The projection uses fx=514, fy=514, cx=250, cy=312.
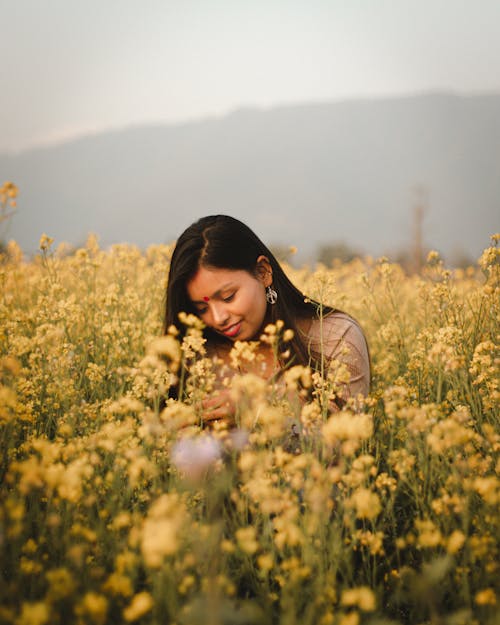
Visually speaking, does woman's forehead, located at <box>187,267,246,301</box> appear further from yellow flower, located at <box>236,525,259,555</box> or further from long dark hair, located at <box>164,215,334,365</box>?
yellow flower, located at <box>236,525,259,555</box>

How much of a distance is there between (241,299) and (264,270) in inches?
12.2

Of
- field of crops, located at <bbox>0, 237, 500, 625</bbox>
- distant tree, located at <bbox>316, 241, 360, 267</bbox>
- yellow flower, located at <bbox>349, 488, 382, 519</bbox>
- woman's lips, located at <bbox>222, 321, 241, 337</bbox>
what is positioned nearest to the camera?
field of crops, located at <bbox>0, 237, 500, 625</bbox>

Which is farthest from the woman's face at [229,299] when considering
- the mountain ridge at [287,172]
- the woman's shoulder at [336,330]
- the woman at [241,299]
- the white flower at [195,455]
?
the mountain ridge at [287,172]

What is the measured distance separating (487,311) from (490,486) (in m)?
1.68

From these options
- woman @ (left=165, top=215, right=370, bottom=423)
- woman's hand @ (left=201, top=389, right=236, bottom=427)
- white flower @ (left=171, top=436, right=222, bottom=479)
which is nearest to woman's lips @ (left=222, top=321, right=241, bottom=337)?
woman @ (left=165, top=215, right=370, bottom=423)

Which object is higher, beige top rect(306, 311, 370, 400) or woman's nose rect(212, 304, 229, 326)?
woman's nose rect(212, 304, 229, 326)

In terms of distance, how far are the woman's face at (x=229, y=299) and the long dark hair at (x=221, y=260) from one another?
0.04m


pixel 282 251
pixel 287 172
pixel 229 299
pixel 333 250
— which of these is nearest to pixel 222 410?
pixel 229 299

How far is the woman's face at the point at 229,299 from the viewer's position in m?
2.40

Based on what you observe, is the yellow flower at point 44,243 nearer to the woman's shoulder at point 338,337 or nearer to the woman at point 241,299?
the woman at point 241,299

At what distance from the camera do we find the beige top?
234 centimetres

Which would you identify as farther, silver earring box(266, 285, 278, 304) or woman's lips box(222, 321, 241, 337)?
silver earring box(266, 285, 278, 304)

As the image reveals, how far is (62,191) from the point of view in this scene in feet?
275

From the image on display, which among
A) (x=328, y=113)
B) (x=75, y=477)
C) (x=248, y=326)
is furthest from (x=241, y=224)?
(x=328, y=113)
